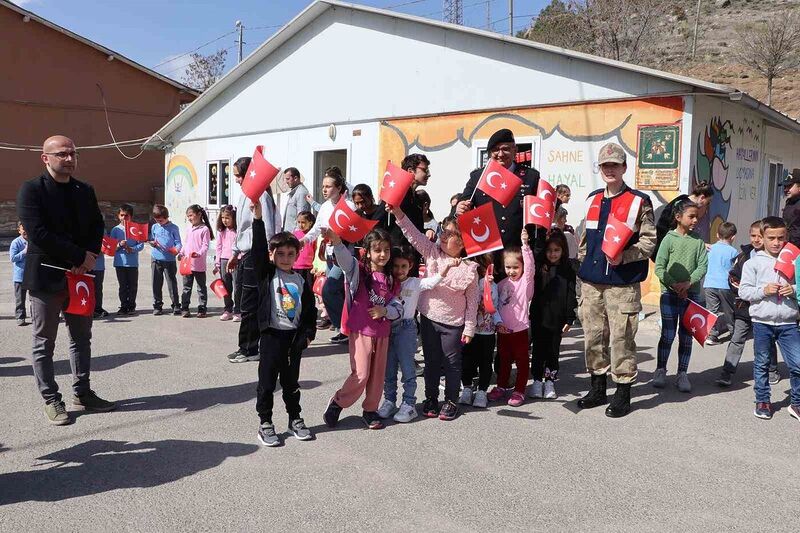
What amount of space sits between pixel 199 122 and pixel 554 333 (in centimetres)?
1570

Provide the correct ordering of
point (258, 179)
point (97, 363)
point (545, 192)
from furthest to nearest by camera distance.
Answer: point (97, 363), point (545, 192), point (258, 179)

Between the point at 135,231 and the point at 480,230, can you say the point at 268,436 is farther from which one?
the point at 135,231

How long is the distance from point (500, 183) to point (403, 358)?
162 cm

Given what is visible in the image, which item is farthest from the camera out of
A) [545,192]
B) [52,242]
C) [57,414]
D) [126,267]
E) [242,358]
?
[126,267]

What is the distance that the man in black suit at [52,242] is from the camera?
4766 mm

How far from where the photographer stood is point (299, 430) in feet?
15.2

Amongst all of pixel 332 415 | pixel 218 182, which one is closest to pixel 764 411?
pixel 332 415

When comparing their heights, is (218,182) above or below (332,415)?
above

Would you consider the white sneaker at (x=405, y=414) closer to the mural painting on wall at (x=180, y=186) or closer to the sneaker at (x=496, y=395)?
the sneaker at (x=496, y=395)

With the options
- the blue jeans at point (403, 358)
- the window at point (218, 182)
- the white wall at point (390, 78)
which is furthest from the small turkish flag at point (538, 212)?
the window at point (218, 182)

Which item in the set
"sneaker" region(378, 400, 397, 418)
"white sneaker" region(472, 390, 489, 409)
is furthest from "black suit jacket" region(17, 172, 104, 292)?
"white sneaker" region(472, 390, 489, 409)

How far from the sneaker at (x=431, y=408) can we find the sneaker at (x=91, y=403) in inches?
98.7

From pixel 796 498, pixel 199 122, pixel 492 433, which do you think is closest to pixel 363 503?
pixel 492 433

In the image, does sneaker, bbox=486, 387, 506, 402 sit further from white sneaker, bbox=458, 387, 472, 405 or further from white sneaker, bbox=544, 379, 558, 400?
white sneaker, bbox=544, 379, 558, 400
